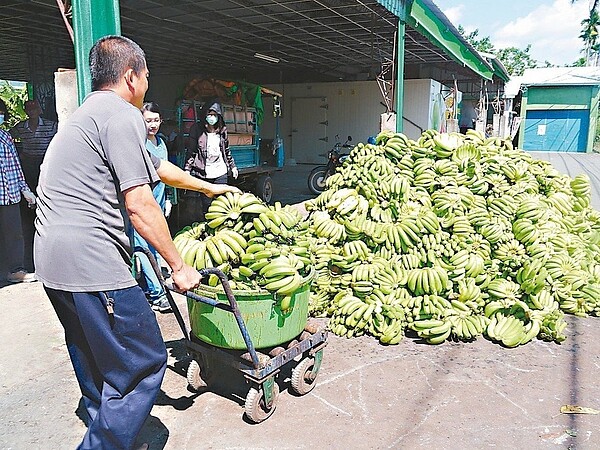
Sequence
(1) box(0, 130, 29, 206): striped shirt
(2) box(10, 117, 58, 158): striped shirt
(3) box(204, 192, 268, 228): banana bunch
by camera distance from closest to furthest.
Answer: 1. (3) box(204, 192, 268, 228): banana bunch
2. (1) box(0, 130, 29, 206): striped shirt
3. (2) box(10, 117, 58, 158): striped shirt

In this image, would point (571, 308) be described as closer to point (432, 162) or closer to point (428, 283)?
point (428, 283)

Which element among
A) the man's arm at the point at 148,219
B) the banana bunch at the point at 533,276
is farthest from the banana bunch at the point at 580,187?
the man's arm at the point at 148,219

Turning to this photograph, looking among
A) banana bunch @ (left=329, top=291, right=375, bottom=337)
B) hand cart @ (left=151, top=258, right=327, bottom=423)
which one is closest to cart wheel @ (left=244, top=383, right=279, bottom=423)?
hand cart @ (left=151, top=258, right=327, bottom=423)

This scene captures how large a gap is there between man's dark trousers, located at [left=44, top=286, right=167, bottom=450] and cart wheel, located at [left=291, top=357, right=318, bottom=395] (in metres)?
1.26

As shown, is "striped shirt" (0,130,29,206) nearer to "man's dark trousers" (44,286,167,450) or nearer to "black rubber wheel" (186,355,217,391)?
"black rubber wheel" (186,355,217,391)

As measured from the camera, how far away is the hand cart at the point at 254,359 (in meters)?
3.32

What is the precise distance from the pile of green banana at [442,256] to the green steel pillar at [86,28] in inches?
97.3

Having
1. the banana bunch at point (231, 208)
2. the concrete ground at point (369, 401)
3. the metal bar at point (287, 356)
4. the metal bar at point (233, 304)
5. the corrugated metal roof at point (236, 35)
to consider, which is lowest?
the concrete ground at point (369, 401)

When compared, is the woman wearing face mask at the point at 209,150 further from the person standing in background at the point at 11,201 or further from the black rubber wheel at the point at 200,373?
the black rubber wheel at the point at 200,373

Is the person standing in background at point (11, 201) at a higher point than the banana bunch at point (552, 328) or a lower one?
higher

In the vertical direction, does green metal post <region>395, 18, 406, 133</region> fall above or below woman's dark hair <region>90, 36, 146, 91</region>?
above

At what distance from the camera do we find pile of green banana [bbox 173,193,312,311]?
135 inches

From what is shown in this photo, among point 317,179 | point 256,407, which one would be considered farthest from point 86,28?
point 317,179

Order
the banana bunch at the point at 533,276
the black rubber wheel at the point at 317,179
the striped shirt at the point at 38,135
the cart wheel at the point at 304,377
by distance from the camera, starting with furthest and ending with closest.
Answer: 1. the black rubber wheel at the point at 317,179
2. the striped shirt at the point at 38,135
3. the banana bunch at the point at 533,276
4. the cart wheel at the point at 304,377
